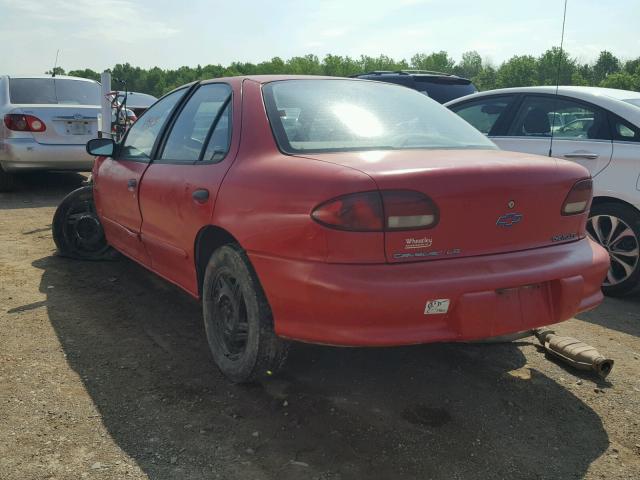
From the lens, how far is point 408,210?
2.48 m

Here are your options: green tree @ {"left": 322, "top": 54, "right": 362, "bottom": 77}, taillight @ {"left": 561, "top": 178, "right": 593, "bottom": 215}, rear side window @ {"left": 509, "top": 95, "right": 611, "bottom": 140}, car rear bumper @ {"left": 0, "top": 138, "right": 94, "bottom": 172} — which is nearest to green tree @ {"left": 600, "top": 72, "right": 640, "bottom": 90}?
green tree @ {"left": 322, "top": 54, "right": 362, "bottom": 77}

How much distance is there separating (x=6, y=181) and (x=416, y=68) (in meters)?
107

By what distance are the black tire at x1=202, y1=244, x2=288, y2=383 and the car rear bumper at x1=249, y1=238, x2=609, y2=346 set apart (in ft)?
0.52

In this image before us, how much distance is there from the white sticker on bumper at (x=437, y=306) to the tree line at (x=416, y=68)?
9023 cm

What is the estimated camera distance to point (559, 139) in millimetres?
5184

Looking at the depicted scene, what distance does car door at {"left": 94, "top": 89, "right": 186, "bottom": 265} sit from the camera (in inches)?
163

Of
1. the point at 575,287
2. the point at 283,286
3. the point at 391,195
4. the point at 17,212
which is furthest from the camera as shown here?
the point at 17,212

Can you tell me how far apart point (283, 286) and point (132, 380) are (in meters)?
1.16

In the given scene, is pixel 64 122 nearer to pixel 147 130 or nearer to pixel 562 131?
pixel 147 130

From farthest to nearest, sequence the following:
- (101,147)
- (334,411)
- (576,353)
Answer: (101,147), (576,353), (334,411)

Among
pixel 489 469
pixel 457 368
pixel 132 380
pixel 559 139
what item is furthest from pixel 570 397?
pixel 559 139

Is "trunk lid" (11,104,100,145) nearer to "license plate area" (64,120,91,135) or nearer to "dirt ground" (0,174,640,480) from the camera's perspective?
"license plate area" (64,120,91,135)

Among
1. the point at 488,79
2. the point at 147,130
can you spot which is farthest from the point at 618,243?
the point at 488,79

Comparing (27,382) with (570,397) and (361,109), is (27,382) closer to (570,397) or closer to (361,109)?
(361,109)
